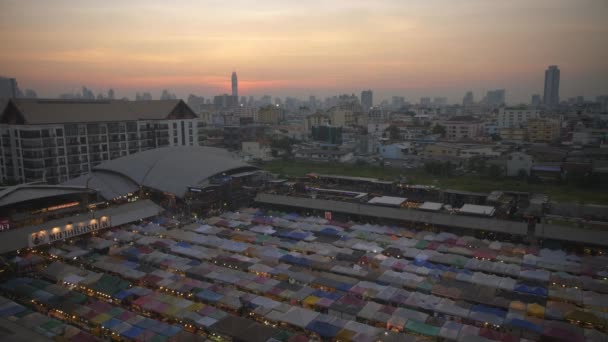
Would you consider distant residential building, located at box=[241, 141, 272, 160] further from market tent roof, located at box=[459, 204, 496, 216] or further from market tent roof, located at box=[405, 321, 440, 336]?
market tent roof, located at box=[405, 321, 440, 336]

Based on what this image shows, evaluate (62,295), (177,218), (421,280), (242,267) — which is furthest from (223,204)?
(421,280)

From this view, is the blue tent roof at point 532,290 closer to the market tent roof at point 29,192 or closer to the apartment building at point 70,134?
the market tent roof at point 29,192

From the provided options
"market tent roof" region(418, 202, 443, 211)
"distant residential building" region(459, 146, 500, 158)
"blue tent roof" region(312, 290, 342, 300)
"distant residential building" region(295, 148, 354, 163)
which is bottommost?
"blue tent roof" region(312, 290, 342, 300)

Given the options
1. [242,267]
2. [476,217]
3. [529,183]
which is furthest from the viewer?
[529,183]

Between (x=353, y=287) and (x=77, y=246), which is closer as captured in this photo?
(x=353, y=287)

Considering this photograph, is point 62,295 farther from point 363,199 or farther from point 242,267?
point 363,199

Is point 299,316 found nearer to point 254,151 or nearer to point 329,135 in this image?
point 254,151

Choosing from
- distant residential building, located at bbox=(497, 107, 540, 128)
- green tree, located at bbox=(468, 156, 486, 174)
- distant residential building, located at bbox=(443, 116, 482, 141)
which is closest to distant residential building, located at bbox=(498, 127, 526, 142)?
distant residential building, located at bbox=(443, 116, 482, 141)
